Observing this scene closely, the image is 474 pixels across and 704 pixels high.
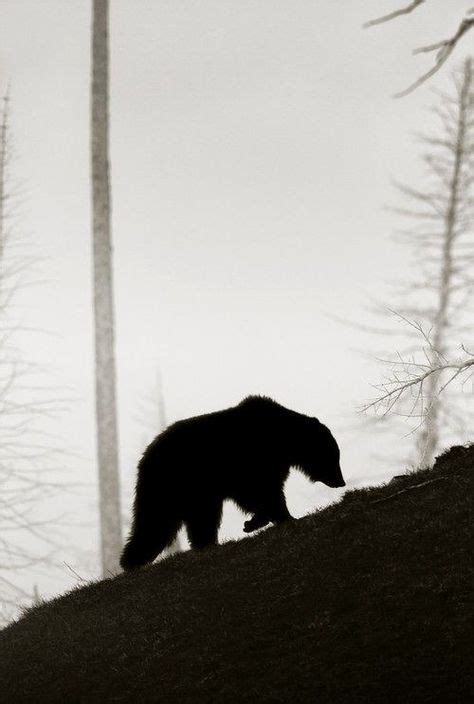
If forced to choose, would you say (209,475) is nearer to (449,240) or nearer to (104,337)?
(104,337)

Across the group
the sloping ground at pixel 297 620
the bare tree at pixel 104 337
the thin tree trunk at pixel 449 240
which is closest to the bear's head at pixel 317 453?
the sloping ground at pixel 297 620

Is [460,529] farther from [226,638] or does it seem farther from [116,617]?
[116,617]

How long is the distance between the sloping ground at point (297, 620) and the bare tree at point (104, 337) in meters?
5.91

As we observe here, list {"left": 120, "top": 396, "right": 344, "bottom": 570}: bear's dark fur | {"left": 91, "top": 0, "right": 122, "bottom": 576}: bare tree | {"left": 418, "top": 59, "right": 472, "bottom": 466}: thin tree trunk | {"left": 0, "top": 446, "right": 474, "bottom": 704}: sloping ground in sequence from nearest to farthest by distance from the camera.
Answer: {"left": 0, "top": 446, "right": 474, "bottom": 704}: sloping ground, {"left": 120, "top": 396, "right": 344, "bottom": 570}: bear's dark fur, {"left": 91, "top": 0, "right": 122, "bottom": 576}: bare tree, {"left": 418, "top": 59, "right": 472, "bottom": 466}: thin tree trunk

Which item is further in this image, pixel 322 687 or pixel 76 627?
pixel 76 627

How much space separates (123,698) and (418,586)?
1.90m

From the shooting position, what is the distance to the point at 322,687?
4.29 m

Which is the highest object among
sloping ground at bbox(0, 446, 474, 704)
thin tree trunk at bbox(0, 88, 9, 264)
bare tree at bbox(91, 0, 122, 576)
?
thin tree trunk at bbox(0, 88, 9, 264)

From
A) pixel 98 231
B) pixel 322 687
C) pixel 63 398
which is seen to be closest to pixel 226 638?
pixel 322 687

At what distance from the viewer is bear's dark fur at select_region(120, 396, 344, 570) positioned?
7.36m

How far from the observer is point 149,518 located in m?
7.42

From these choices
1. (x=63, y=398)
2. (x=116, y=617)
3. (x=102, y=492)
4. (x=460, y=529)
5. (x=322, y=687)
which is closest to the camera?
(x=322, y=687)

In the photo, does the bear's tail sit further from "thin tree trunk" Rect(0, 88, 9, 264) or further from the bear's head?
"thin tree trunk" Rect(0, 88, 9, 264)

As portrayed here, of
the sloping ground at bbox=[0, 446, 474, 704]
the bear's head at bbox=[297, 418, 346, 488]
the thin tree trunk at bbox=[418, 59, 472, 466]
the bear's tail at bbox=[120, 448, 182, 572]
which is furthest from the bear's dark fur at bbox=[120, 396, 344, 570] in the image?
the thin tree trunk at bbox=[418, 59, 472, 466]
